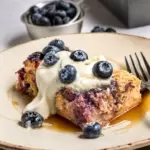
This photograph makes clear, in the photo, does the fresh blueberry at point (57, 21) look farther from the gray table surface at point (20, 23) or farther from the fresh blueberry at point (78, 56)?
the fresh blueberry at point (78, 56)

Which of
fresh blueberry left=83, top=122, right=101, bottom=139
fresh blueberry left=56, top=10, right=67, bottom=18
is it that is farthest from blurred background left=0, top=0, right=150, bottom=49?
fresh blueberry left=83, top=122, right=101, bottom=139

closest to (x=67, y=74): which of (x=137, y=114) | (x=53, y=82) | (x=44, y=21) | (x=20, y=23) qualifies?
(x=53, y=82)

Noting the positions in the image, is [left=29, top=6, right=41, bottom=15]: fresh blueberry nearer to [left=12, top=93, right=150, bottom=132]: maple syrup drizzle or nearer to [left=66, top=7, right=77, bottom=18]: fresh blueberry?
[left=66, top=7, right=77, bottom=18]: fresh blueberry

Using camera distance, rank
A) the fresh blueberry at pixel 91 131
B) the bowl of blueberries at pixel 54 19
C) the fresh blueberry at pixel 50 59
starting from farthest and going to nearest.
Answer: the bowl of blueberries at pixel 54 19, the fresh blueberry at pixel 50 59, the fresh blueberry at pixel 91 131

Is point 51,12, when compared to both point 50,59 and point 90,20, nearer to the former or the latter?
point 90,20

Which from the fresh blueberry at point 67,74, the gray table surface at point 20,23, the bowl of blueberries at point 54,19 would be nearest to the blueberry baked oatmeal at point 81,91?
the fresh blueberry at point 67,74

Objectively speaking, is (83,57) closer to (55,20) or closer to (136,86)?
(136,86)
